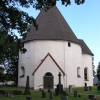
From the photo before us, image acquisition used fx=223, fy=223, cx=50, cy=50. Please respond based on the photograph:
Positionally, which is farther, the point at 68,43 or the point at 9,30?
the point at 68,43

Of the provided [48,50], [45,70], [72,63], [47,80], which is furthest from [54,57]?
[47,80]

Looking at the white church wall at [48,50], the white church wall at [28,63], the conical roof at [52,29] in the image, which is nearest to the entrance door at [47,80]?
the white church wall at [28,63]

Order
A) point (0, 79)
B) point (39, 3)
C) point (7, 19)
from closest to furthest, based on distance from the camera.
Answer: point (39, 3)
point (7, 19)
point (0, 79)

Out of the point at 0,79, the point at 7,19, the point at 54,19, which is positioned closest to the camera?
the point at 7,19

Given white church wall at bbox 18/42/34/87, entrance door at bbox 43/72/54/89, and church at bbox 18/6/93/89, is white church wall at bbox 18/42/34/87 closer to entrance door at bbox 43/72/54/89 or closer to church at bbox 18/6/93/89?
church at bbox 18/6/93/89

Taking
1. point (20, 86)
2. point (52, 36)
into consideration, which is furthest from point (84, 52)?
point (20, 86)

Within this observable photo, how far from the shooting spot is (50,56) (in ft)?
102

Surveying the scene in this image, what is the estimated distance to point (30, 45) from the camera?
33.8 m

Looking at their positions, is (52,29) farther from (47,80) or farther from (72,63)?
(47,80)

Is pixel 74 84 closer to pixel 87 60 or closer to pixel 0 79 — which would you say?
pixel 87 60

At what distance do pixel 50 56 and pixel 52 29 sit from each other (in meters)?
4.90

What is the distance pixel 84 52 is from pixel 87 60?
5.09 feet

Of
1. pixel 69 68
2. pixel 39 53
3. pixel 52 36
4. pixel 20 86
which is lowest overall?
pixel 20 86

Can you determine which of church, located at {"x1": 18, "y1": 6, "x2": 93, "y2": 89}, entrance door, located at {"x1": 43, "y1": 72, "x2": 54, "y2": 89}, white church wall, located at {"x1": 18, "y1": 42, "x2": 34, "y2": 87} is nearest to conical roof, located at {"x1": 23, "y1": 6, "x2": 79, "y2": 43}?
church, located at {"x1": 18, "y1": 6, "x2": 93, "y2": 89}
